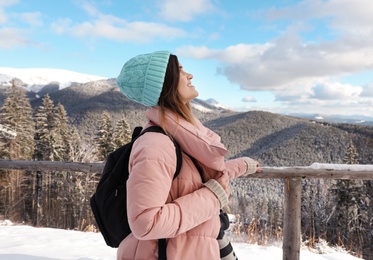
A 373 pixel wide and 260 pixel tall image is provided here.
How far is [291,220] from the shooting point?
312 cm

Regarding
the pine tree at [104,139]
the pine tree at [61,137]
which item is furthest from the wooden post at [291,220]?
the pine tree at [61,137]

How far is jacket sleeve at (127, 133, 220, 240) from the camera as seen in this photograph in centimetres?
116

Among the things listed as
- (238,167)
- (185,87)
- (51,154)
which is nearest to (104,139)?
(51,154)

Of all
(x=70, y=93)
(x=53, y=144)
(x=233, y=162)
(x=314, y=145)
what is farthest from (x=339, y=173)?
(x=70, y=93)

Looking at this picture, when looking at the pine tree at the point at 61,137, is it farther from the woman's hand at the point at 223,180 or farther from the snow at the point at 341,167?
the woman's hand at the point at 223,180

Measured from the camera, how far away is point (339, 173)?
118 inches

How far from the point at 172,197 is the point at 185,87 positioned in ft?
1.66

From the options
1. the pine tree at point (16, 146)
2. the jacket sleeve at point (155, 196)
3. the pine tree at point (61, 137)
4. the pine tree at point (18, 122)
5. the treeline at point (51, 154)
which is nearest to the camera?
the jacket sleeve at point (155, 196)

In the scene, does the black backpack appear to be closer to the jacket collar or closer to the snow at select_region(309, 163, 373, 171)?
the jacket collar

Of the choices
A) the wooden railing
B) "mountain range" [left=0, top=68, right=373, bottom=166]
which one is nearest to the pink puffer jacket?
the wooden railing

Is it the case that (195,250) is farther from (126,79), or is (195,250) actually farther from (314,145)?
(314,145)

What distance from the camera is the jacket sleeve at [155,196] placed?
1.16m

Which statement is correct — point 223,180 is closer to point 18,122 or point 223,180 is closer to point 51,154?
point 51,154

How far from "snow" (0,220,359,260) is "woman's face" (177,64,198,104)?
2.86m
